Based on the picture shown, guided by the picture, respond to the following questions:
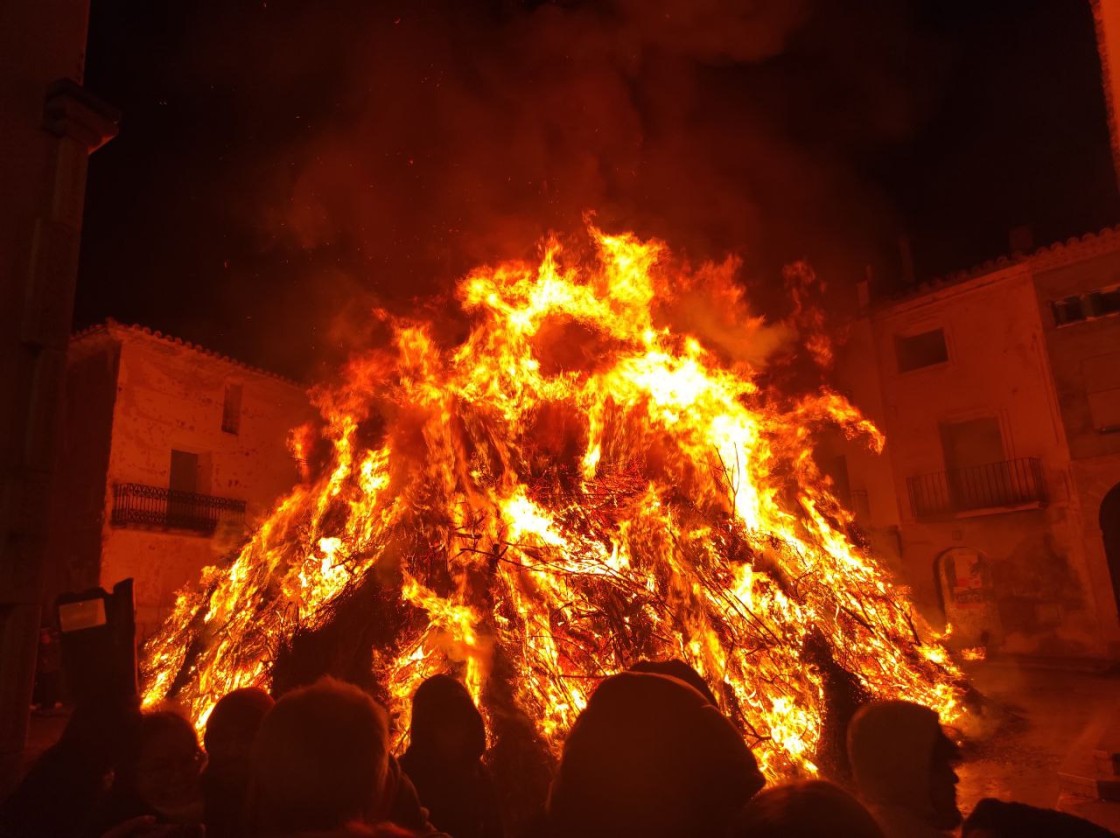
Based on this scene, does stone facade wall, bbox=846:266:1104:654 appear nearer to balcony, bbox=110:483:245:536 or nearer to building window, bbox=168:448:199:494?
balcony, bbox=110:483:245:536

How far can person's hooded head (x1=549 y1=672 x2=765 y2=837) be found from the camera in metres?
2.15

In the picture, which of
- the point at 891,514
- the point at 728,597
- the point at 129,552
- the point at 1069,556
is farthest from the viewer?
the point at 891,514

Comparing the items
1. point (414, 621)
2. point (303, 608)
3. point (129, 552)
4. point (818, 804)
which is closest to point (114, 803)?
point (818, 804)

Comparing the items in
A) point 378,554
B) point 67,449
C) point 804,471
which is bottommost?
point 378,554

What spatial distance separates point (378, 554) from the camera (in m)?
9.24

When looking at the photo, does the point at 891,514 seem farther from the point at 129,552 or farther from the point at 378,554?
the point at 129,552

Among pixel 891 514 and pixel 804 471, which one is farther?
pixel 891 514

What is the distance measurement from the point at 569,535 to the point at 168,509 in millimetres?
15534

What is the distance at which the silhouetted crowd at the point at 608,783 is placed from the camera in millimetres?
2041

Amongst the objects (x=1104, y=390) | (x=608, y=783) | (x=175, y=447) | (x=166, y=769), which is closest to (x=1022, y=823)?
(x=608, y=783)

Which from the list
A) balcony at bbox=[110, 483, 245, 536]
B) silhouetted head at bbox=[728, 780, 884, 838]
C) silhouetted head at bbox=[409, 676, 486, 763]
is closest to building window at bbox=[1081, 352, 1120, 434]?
silhouetted head at bbox=[409, 676, 486, 763]

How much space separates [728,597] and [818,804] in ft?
25.1

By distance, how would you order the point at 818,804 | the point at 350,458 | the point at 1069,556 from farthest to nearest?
the point at 1069,556
the point at 350,458
the point at 818,804

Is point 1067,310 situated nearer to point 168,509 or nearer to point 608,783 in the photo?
point 608,783
